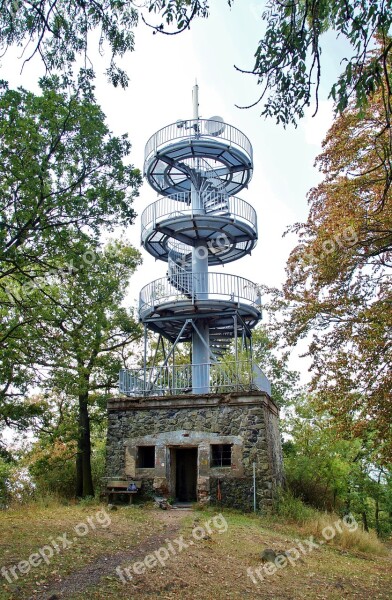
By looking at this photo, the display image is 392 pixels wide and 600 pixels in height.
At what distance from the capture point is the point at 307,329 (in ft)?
40.0

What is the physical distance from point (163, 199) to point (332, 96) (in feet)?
46.8

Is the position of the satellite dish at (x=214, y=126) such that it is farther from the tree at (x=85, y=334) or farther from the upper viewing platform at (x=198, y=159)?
the tree at (x=85, y=334)

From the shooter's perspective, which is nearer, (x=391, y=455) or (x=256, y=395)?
(x=391, y=455)

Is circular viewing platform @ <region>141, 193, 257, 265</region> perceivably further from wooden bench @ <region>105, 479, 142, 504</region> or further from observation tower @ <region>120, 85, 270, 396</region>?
wooden bench @ <region>105, 479, 142, 504</region>

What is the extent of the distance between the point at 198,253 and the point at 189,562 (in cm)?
1208

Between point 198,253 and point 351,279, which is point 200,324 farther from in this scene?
point 351,279

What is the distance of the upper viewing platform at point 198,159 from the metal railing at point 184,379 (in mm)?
6401

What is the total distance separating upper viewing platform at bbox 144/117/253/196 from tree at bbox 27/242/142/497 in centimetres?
375

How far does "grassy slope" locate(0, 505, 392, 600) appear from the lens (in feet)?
23.9

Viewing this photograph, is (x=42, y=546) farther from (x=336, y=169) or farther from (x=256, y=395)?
(x=336, y=169)

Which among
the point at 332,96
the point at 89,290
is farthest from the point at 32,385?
A: the point at 332,96

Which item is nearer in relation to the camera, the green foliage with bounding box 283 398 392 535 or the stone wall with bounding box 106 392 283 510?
the stone wall with bounding box 106 392 283 510

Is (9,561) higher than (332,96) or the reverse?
the reverse

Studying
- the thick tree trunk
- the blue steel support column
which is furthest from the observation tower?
the thick tree trunk
